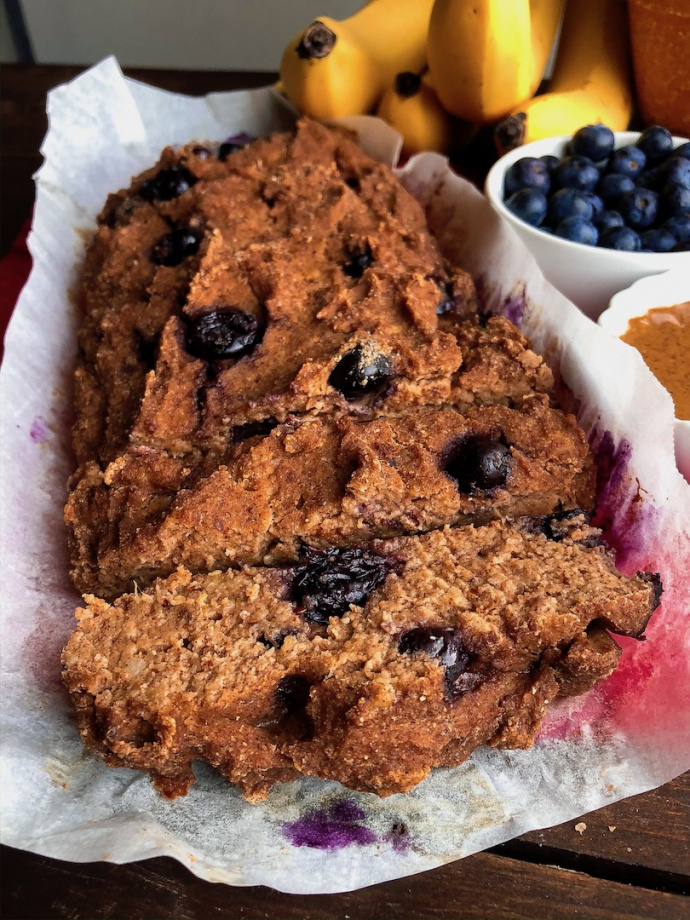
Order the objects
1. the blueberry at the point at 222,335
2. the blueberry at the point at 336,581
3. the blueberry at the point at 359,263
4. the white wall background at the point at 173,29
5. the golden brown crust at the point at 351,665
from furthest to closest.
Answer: the white wall background at the point at 173,29 → the blueberry at the point at 359,263 → the blueberry at the point at 222,335 → the blueberry at the point at 336,581 → the golden brown crust at the point at 351,665

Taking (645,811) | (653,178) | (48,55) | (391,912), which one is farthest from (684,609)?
(48,55)

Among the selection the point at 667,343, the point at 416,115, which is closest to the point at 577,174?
the point at 667,343

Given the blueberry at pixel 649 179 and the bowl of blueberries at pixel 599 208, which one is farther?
the blueberry at pixel 649 179

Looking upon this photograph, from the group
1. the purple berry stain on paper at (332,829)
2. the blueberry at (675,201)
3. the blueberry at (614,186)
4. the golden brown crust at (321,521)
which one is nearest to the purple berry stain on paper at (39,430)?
the golden brown crust at (321,521)

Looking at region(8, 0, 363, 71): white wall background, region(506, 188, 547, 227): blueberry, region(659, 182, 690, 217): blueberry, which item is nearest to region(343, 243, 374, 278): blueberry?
region(506, 188, 547, 227): blueberry

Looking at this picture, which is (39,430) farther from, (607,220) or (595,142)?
(595,142)

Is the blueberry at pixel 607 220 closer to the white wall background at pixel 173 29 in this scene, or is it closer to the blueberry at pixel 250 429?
the blueberry at pixel 250 429
